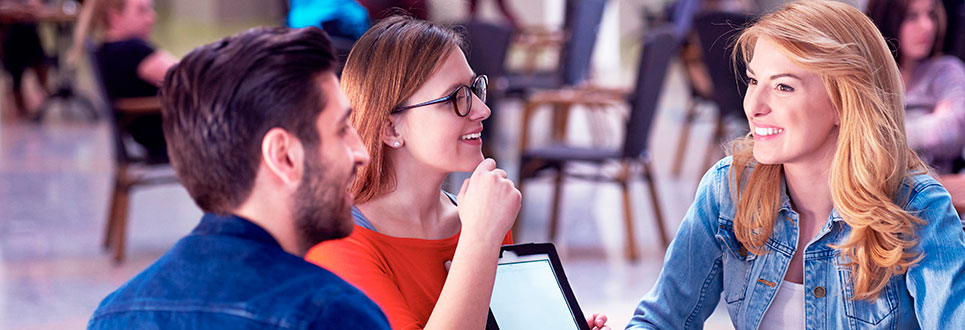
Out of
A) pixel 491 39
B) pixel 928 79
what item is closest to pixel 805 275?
pixel 928 79

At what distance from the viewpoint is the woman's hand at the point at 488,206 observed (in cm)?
117

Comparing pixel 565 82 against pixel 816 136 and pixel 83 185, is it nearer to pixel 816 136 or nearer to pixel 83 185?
pixel 83 185

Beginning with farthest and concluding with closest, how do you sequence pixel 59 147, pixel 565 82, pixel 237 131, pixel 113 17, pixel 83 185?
pixel 59 147 < pixel 565 82 < pixel 83 185 < pixel 113 17 < pixel 237 131

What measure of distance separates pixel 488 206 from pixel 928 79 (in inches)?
92.3

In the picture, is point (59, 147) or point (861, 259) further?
point (59, 147)

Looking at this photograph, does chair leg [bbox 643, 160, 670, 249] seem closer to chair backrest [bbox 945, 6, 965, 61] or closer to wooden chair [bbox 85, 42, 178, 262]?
chair backrest [bbox 945, 6, 965, 61]

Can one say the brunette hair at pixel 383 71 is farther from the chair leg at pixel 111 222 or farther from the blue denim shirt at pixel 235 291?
the chair leg at pixel 111 222

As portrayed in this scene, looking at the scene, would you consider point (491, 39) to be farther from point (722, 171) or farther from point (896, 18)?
point (722, 171)

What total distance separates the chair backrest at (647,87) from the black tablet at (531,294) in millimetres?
2642

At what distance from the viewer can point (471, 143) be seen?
4.64 ft

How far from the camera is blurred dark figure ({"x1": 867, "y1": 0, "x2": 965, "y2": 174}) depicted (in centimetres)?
291

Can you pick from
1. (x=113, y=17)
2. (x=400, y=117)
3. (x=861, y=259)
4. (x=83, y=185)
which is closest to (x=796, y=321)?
(x=861, y=259)

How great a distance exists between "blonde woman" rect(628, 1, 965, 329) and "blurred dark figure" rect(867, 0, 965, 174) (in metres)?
1.66

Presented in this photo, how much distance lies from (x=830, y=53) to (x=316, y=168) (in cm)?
81
